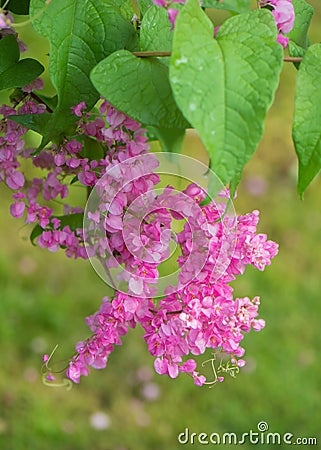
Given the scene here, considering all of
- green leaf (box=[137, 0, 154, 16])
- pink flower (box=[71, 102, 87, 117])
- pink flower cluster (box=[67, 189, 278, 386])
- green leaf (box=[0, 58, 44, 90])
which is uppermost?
green leaf (box=[137, 0, 154, 16])

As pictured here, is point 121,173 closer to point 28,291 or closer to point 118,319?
point 118,319

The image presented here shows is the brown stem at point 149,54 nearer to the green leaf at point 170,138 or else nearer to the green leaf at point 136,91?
the green leaf at point 136,91

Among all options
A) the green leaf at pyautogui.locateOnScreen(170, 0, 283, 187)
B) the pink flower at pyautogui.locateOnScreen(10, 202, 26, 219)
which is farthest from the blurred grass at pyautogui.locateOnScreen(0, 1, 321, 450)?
the green leaf at pyautogui.locateOnScreen(170, 0, 283, 187)

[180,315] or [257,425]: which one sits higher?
[180,315]

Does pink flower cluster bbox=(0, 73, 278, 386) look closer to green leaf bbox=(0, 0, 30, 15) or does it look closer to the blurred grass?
green leaf bbox=(0, 0, 30, 15)

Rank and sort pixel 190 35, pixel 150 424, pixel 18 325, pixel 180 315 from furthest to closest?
pixel 18 325 → pixel 150 424 → pixel 180 315 → pixel 190 35

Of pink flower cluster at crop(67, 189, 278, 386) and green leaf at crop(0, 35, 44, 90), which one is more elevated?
green leaf at crop(0, 35, 44, 90)

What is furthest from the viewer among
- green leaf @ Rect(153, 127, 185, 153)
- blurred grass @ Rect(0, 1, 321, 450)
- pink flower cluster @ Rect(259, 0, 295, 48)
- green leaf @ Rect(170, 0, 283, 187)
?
blurred grass @ Rect(0, 1, 321, 450)

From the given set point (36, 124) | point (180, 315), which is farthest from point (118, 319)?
point (36, 124)
